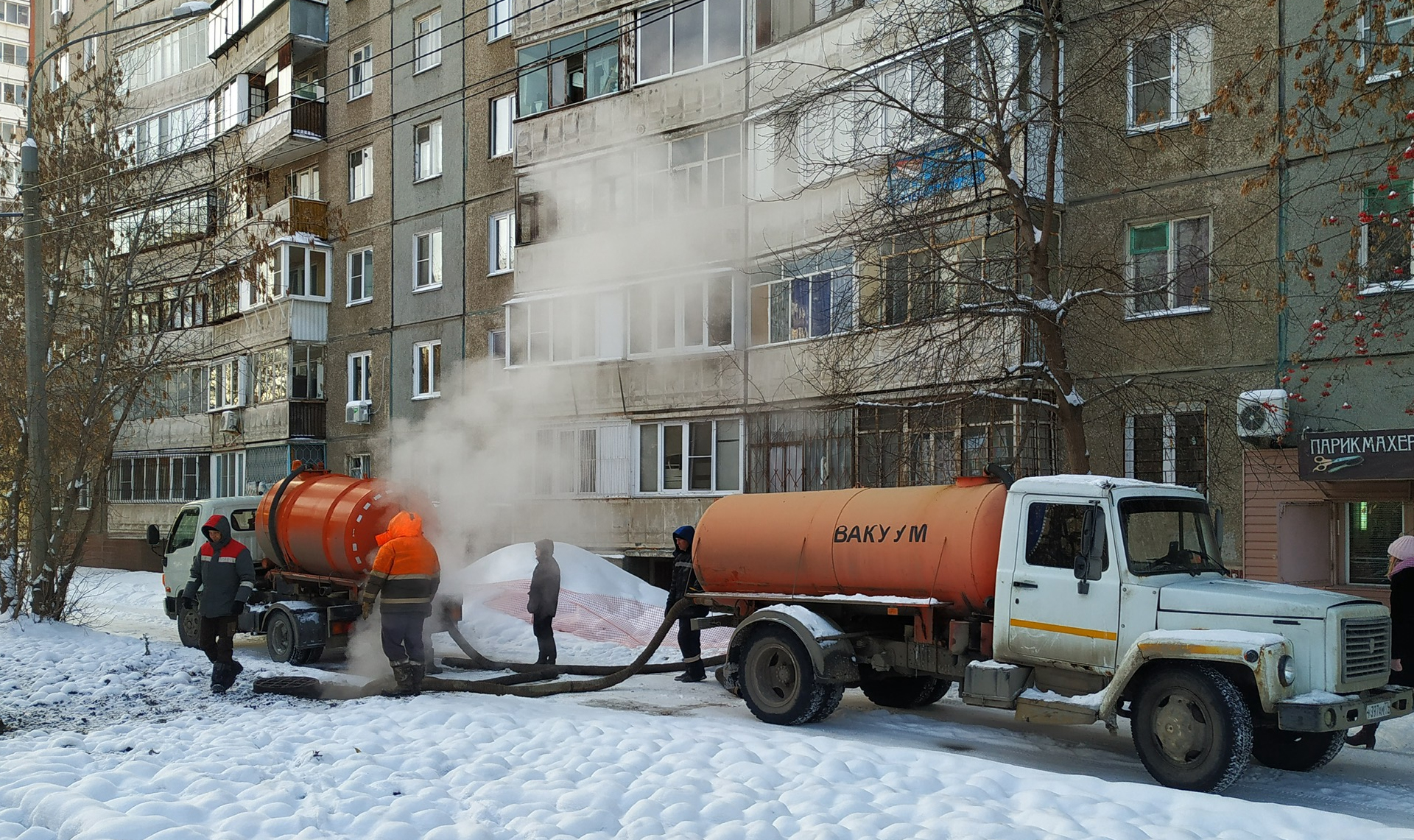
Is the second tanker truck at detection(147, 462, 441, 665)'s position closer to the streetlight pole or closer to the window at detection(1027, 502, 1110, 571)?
the streetlight pole

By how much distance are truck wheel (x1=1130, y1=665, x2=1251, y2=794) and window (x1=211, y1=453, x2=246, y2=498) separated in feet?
105

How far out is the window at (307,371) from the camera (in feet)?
113

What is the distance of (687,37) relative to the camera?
23875mm

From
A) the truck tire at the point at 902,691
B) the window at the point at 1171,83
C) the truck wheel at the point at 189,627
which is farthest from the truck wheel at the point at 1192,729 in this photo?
the truck wheel at the point at 189,627

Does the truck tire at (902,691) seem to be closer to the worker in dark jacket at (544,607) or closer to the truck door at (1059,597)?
the truck door at (1059,597)

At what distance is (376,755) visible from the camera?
847 cm

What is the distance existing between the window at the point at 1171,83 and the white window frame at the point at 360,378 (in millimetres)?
21773

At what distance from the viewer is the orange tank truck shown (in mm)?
10242

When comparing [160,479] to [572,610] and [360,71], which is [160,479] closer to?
[360,71]

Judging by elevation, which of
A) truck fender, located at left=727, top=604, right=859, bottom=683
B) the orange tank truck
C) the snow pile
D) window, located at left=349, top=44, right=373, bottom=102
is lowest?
the snow pile

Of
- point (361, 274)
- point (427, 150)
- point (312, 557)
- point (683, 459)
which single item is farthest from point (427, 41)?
point (312, 557)

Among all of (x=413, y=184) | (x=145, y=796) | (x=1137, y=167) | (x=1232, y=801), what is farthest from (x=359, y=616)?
(x=413, y=184)

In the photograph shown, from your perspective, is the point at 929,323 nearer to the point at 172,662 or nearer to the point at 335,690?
the point at 335,690

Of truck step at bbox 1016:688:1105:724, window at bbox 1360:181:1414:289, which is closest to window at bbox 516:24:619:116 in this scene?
window at bbox 1360:181:1414:289
